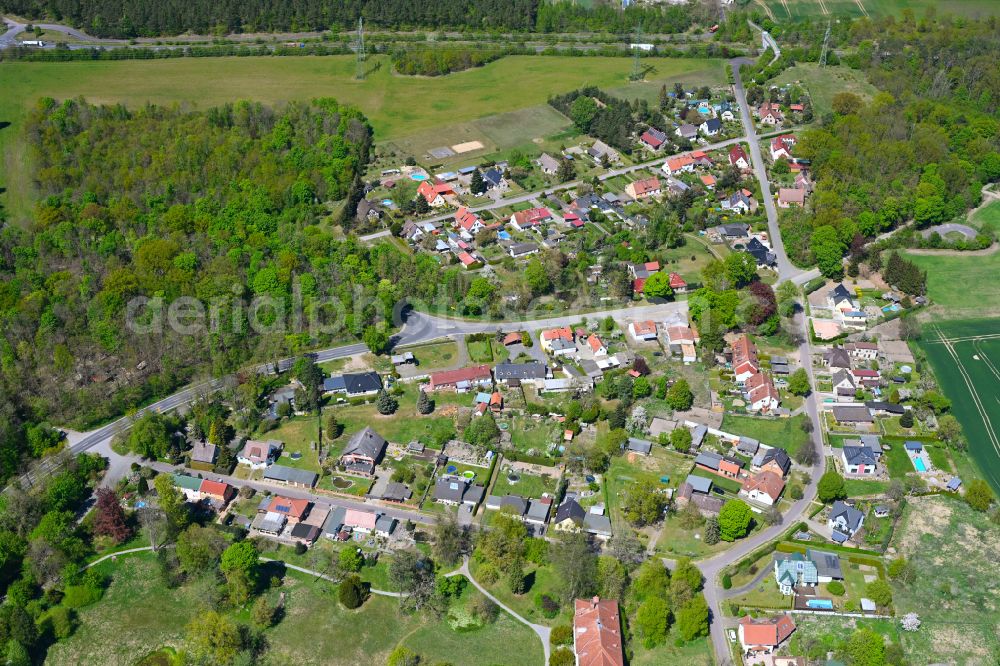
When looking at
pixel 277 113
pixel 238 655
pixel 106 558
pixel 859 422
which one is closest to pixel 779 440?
pixel 859 422

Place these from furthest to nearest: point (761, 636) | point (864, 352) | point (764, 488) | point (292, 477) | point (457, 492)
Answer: point (864, 352), point (292, 477), point (457, 492), point (764, 488), point (761, 636)

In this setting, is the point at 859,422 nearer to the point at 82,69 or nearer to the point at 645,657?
the point at 645,657

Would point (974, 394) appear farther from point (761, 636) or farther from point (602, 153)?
point (602, 153)

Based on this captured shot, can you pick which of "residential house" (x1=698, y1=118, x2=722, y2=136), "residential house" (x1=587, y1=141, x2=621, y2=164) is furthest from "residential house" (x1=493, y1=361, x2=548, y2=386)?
"residential house" (x1=698, y1=118, x2=722, y2=136)

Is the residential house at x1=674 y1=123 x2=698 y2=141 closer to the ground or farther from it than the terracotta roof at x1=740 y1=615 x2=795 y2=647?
farther from it

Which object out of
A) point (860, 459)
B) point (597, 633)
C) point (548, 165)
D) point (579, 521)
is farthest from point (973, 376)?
point (548, 165)

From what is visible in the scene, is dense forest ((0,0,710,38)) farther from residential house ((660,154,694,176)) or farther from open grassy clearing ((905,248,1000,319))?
open grassy clearing ((905,248,1000,319))
